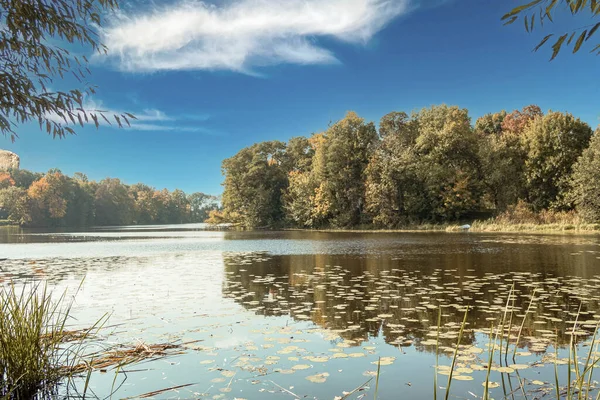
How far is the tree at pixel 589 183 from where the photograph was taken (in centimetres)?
3045

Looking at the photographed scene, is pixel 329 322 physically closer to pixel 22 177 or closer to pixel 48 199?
pixel 48 199

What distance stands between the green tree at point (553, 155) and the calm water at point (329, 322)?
28139 millimetres

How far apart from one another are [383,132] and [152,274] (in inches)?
1595

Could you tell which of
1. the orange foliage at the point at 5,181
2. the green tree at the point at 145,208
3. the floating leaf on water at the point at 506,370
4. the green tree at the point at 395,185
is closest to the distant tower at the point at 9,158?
the floating leaf on water at the point at 506,370

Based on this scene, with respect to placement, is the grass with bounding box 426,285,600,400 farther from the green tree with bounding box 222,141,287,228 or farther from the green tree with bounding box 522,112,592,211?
the green tree with bounding box 222,141,287,228

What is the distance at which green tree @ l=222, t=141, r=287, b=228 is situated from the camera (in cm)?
5934

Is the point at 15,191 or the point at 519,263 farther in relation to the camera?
the point at 15,191

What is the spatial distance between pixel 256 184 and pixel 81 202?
2219 inches

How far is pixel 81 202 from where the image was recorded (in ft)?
316

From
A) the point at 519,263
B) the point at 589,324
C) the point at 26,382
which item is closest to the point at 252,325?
the point at 26,382

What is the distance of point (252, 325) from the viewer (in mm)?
6324

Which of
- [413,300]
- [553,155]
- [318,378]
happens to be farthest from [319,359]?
[553,155]

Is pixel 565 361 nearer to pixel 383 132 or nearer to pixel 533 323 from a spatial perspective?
pixel 533 323

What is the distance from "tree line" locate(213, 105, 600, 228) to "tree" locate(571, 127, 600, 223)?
7 cm
